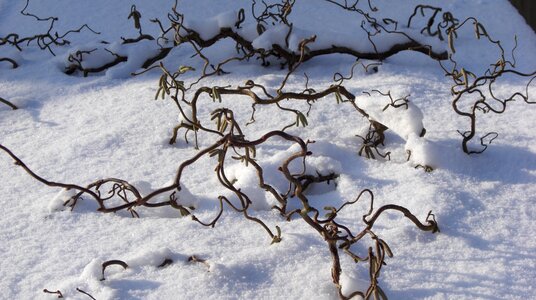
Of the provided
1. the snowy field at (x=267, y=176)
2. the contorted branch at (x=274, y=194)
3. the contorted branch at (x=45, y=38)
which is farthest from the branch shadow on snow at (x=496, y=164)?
the contorted branch at (x=45, y=38)

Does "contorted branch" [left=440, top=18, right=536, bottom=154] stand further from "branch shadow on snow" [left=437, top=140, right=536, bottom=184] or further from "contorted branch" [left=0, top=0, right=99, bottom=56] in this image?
"contorted branch" [left=0, top=0, right=99, bottom=56]

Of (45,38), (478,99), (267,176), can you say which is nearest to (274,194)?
(267,176)

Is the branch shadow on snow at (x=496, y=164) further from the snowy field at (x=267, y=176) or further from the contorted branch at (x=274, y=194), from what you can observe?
the contorted branch at (x=274, y=194)

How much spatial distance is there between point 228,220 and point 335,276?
33 centimetres

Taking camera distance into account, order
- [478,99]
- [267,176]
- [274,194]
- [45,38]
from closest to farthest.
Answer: [274,194]
[267,176]
[478,99]
[45,38]

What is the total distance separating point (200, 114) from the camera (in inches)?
84.4

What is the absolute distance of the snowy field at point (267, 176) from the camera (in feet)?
4.72

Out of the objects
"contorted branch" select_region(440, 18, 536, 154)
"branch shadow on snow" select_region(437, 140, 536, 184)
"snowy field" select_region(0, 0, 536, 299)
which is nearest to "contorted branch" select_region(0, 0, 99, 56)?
"snowy field" select_region(0, 0, 536, 299)

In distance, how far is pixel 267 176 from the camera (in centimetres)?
174

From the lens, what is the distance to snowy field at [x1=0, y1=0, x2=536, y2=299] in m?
1.44

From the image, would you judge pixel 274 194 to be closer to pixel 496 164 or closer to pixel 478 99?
pixel 496 164

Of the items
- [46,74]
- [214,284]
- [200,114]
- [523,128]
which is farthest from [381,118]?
[46,74]

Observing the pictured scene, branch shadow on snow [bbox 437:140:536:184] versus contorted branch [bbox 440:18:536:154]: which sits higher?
contorted branch [bbox 440:18:536:154]

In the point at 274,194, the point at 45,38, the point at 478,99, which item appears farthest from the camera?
the point at 45,38
